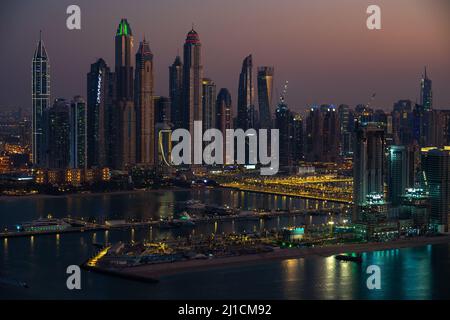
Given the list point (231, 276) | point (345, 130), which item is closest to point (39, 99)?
point (345, 130)

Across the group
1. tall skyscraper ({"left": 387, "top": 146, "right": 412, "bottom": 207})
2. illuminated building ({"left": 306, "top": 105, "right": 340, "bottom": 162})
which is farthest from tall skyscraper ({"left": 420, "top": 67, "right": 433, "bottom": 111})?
tall skyscraper ({"left": 387, "top": 146, "right": 412, "bottom": 207})

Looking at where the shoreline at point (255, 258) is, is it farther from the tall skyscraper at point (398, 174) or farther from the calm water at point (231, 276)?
the tall skyscraper at point (398, 174)

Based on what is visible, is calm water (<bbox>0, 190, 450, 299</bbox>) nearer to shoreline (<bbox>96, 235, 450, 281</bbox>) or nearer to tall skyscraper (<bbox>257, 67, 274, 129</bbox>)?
shoreline (<bbox>96, 235, 450, 281</bbox>)

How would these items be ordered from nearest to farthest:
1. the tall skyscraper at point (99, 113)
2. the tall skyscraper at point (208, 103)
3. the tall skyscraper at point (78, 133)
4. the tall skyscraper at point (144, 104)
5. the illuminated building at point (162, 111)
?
the tall skyscraper at point (78, 133) < the tall skyscraper at point (99, 113) < the tall skyscraper at point (144, 104) < the illuminated building at point (162, 111) < the tall skyscraper at point (208, 103)

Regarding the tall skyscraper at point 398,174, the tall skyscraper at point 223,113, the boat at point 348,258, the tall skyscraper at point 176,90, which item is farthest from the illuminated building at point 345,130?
the boat at point 348,258

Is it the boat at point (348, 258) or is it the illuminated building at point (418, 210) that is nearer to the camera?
the boat at point (348, 258)

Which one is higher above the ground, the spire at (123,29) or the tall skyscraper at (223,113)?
the spire at (123,29)
